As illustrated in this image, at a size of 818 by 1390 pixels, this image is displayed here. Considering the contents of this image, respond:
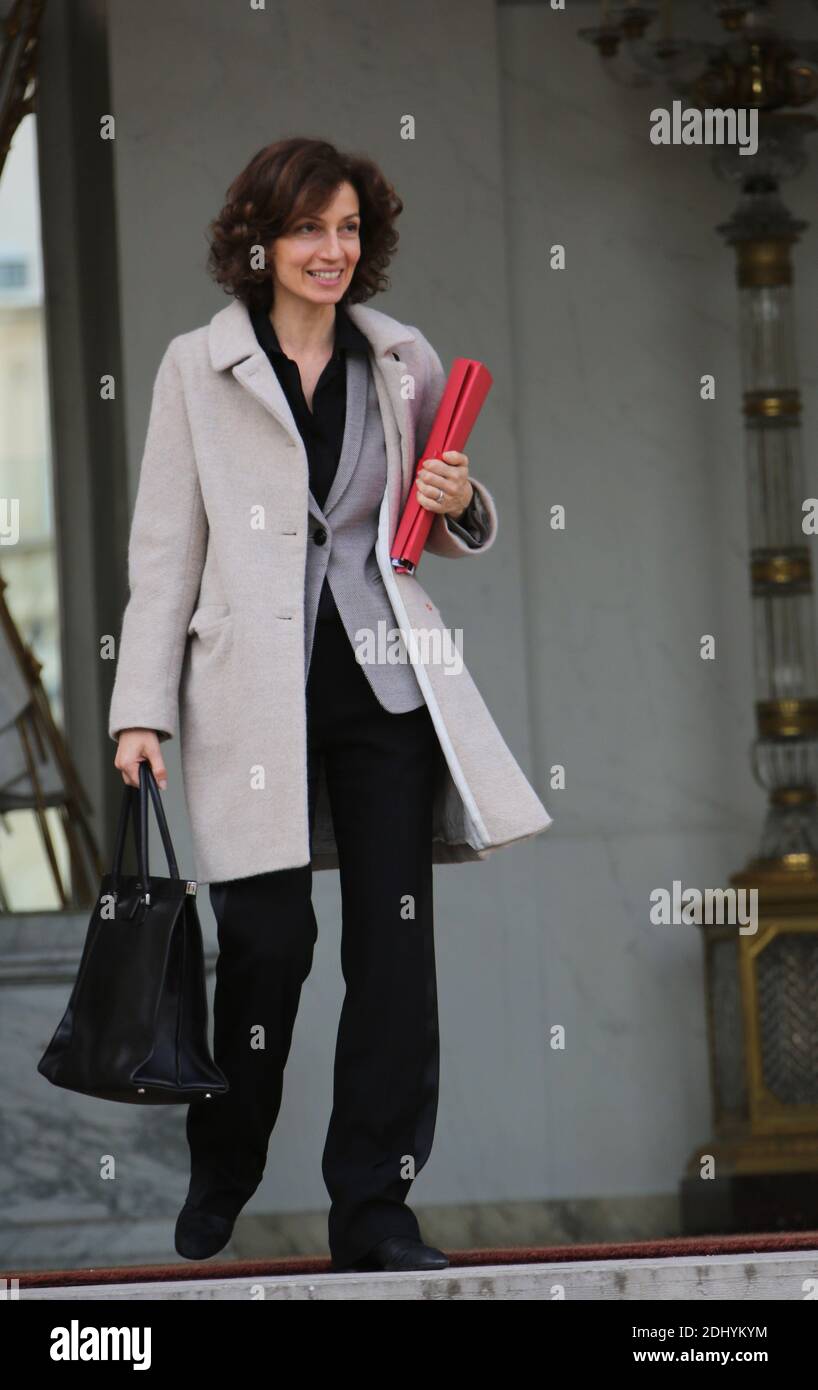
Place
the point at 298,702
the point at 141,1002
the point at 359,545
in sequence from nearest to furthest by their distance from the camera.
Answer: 1. the point at 141,1002
2. the point at 298,702
3. the point at 359,545

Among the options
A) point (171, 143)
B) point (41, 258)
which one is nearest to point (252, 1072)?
point (171, 143)

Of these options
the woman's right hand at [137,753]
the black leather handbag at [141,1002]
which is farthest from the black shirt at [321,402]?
the black leather handbag at [141,1002]

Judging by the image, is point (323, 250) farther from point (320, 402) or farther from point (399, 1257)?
point (399, 1257)

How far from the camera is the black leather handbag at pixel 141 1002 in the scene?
11.6 ft

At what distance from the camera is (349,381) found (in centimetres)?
388

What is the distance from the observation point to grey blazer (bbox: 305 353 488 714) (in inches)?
148

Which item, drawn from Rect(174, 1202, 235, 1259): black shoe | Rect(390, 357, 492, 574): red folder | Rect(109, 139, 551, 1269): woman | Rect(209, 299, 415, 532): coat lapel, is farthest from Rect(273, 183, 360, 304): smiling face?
Rect(174, 1202, 235, 1259): black shoe

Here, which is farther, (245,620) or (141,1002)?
(245,620)

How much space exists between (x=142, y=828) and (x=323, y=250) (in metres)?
0.95

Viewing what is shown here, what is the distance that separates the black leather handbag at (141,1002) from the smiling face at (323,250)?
0.83m

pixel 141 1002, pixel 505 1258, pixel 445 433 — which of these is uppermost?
pixel 445 433

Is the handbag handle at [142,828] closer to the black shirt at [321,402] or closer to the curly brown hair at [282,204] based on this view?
the black shirt at [321,402]

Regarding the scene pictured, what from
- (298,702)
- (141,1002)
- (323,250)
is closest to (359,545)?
(298,702)

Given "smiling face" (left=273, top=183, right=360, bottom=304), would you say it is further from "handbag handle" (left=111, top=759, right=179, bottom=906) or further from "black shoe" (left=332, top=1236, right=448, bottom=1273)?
"black shoe" (left=332, top=1236, right=448, bottom=1273)
